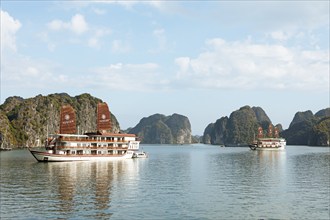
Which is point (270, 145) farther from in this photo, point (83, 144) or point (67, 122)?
point (67, 122)

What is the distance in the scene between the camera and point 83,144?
90.3 meters

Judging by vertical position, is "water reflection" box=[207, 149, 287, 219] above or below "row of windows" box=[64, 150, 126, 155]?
below

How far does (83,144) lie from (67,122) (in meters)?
7.77

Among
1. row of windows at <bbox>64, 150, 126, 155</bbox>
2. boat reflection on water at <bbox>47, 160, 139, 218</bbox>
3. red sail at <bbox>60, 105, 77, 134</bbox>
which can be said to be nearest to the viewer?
boat reflection on water at <bbox>47, 160, 139, 218</bbox>

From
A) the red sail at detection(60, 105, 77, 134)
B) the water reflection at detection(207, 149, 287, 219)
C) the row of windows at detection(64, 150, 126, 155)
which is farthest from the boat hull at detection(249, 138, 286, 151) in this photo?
the water reflection at detection(207, 149, 287, 219)

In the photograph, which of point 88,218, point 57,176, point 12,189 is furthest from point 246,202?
point 57,176

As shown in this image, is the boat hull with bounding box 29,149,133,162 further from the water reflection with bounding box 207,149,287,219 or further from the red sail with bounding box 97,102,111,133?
the water reflection with bounding box 207,149,287,219

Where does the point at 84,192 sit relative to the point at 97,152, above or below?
below

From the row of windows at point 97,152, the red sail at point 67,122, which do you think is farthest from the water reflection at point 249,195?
the red sail at point 67,122

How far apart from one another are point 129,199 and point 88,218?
8650mm

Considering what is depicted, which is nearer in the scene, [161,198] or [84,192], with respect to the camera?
[161,198]

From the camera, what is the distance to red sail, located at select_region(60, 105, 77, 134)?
93375 mm

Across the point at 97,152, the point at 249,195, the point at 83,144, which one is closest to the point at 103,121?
the point at 97,152

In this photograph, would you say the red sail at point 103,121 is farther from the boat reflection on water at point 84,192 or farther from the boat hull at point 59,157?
the boat reflection on water at point 84,192
